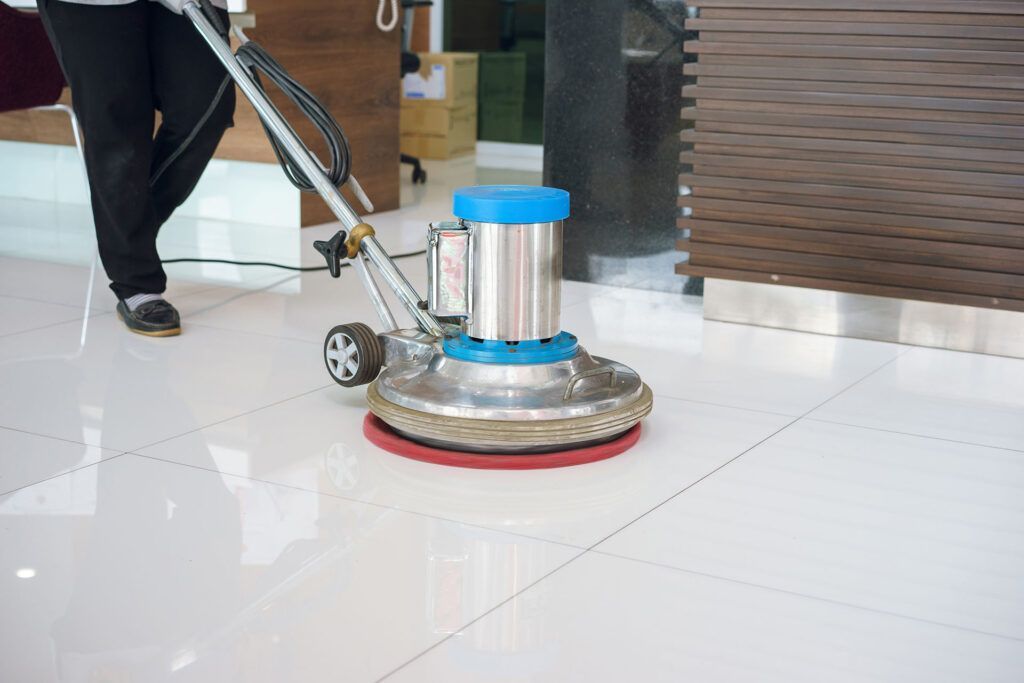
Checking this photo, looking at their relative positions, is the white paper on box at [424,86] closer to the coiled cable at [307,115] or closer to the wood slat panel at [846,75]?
the wood slat panel at [846,75]

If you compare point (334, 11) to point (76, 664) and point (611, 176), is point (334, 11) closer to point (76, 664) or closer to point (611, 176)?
point (611, 176)

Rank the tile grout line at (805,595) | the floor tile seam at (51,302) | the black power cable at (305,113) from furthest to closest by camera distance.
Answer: the floor tile seam at (51,302)
the black power cable at (305,113)
the tile grout line at (805,595)

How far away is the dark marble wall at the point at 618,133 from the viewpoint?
3.10 m

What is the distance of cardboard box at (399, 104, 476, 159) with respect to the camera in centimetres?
614

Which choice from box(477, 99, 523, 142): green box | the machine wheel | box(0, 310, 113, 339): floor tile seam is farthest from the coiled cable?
box(477, 99, 523, 142): green box

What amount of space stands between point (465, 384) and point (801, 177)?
4.00ft

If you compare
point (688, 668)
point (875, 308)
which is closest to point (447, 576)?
point (688, 668)

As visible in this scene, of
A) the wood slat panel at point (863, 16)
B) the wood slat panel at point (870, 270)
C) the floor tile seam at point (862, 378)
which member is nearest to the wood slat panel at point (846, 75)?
the wood slat panel at point (863, 16)

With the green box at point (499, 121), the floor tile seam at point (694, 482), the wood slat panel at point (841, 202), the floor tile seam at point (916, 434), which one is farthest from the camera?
the green box at point (499, 121)

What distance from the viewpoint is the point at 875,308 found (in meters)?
2.78

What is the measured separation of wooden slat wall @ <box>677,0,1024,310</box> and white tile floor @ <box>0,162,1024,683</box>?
23 cm

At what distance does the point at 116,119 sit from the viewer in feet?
8.36

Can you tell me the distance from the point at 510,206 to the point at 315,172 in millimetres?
499

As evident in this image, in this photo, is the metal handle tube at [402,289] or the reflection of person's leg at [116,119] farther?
the reflection of person's leg at [116,119]
